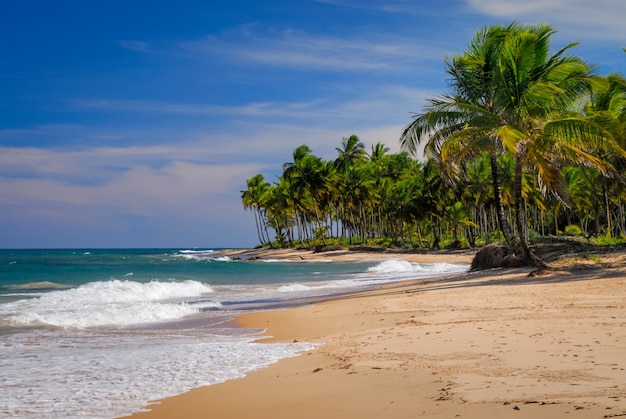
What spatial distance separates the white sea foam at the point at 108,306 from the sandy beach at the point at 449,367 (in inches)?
154

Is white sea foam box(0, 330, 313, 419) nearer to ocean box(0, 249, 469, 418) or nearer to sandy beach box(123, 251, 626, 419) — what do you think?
ocean box(0, 249, 469, 418)

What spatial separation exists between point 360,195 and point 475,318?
5541cm

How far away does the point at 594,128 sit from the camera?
16812 millimetres

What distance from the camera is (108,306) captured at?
17.5 meters

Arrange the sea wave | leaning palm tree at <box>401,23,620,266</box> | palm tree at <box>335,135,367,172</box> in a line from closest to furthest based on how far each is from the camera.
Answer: leaning palm tree at <box>401,23,620,266</box>
the sea wave
palm tree at <box>335,135,367,172</box>

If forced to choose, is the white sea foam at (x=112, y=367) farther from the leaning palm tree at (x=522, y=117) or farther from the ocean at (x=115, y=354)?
the leaning palm tree at (x=522, y=117)

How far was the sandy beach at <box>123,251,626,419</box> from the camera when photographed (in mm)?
4715

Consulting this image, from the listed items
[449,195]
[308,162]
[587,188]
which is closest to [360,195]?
[308,162]

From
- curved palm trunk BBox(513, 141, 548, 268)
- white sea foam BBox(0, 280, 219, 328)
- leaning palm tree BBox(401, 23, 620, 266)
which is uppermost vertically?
leaning palm tree BBox(401, 23, 620, 266)

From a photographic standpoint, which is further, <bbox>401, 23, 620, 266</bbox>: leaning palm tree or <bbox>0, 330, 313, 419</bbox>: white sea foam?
<bbox>401, 23, 620, 266</bbox>: leaning palm tree

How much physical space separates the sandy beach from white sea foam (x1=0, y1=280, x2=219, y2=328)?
3.92m

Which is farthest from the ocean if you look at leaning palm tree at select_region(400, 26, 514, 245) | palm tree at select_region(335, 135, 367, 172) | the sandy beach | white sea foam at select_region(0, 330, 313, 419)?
palm tree at select_region(335, 135, 367, 172)

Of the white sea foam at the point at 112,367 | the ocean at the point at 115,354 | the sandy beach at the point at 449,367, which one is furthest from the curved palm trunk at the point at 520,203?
the white sea foam at the point at 112,367

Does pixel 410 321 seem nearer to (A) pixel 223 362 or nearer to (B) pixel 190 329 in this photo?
(A) pixel 223 362
